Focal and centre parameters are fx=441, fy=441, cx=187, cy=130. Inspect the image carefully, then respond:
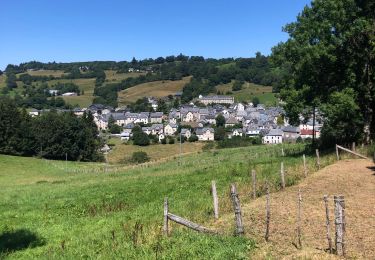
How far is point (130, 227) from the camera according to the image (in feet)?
53.9

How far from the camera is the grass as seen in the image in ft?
404

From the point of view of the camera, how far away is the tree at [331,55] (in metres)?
32.3

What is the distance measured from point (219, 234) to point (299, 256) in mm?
2748

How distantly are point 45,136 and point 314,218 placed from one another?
9320 cm

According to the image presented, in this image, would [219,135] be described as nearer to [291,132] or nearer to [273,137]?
[273,137]

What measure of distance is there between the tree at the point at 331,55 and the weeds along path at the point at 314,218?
501 inches

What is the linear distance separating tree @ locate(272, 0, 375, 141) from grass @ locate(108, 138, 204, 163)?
3302 inches

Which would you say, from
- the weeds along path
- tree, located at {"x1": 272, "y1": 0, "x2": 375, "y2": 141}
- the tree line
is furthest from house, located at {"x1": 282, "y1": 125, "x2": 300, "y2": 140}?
the weeds along path

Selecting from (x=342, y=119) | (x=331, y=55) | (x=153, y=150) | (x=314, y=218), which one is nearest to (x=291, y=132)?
(x=153, y=150)

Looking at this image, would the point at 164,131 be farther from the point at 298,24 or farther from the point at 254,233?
the point at 254,233

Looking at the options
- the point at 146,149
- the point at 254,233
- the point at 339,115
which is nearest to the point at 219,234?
the point at 254,233

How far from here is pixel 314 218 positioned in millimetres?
14391

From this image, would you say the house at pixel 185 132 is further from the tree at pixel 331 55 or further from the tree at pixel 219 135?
the tree at pixel 331 55

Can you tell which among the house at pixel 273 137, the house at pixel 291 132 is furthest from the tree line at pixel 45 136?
the house at pixel 291 132
